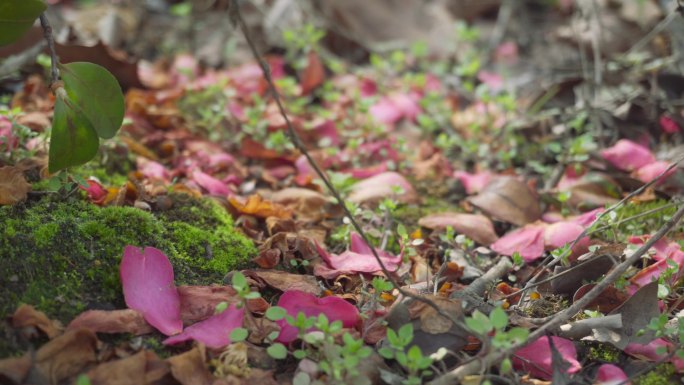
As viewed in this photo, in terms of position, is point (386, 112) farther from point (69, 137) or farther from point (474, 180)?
point (69, 137)

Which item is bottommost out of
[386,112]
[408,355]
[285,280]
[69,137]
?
[386,112]

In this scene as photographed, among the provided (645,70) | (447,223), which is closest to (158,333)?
(447,223)

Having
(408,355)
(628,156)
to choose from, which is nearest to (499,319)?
(408,355)

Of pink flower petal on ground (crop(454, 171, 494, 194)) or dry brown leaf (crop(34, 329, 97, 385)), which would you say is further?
pink flower petal on ground (crop(454, 171, 494, 194))

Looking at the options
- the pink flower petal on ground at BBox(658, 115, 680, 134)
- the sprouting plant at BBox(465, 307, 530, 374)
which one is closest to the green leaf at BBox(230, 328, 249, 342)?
the sprouting plant at BBox(465, 307, 530, 374)

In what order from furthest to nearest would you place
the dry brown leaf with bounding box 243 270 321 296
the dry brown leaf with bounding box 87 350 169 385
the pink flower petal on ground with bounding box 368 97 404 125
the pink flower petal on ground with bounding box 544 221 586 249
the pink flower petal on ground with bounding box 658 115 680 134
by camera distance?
1. the pink flower petal on ground with bounding box 368 97 404 125
2. the pink flower petal on ground with bounding box 658 115 680 134
3. the pink flower petal on ground with bounding box 544 221 586 249
4. the dry brown leaf with bounding box 243 270 321 296
5. the dry brown leaf with bounding box 87 350 169 385

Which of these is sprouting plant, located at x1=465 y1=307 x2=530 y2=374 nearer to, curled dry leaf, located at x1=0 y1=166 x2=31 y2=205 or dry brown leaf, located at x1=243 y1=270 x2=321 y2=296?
dry brown leaf, located at x1=243 y1=270 x2=321 y2=296
